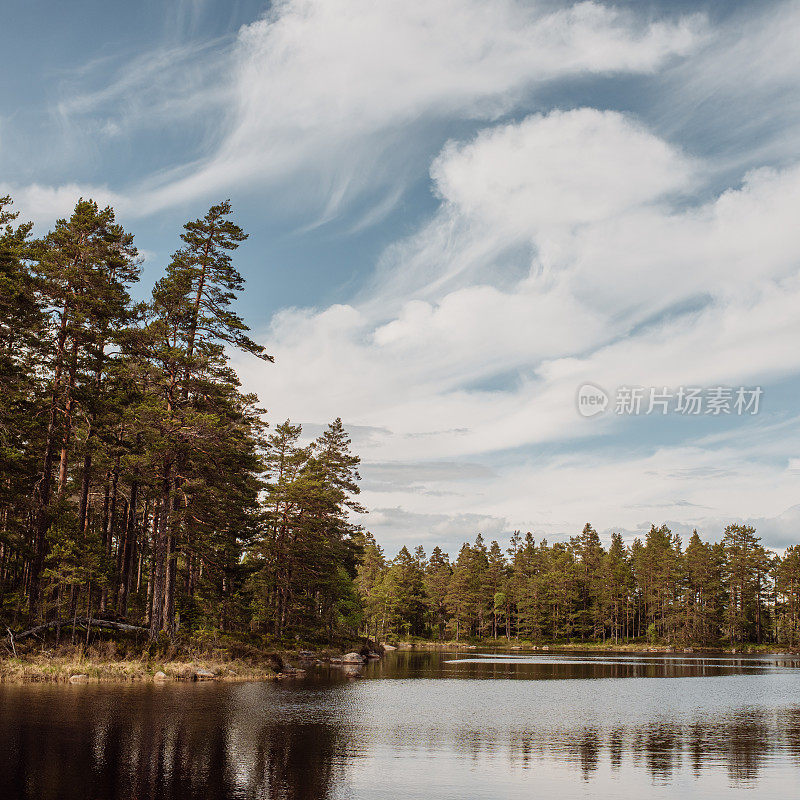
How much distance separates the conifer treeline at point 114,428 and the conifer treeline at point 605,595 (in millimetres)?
78715

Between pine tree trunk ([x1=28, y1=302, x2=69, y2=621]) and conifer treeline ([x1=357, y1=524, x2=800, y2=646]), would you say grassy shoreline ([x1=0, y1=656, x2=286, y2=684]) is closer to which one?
pine tree trunk ([x1=28, y1=302, x2=69, y2=621])

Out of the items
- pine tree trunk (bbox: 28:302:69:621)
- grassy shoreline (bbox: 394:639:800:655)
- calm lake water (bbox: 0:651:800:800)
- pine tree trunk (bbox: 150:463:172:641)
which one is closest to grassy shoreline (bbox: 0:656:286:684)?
calm lake water (bbox: 0:651:800:800)

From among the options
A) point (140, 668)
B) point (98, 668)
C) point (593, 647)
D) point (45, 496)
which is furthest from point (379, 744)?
point (593, 647)

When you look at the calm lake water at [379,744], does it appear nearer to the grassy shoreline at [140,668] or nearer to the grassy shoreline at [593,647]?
the grassy shoreline at [140,668]

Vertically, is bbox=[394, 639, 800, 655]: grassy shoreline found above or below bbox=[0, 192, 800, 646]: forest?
below

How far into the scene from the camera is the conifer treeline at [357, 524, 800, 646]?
123 meters

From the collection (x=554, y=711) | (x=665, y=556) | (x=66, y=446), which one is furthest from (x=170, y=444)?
(x=665, y=556)

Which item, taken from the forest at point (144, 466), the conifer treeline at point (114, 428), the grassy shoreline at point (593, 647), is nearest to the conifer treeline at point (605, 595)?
the grassy shoreline at point (593, 647)

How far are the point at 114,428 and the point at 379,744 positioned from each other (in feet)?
117

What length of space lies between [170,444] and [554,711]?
2474 centimetres

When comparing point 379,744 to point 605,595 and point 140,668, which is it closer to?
point 140,668

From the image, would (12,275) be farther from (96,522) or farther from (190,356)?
(96,522)

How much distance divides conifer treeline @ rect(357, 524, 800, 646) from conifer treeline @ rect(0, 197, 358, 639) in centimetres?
7871

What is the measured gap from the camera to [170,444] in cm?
4147
